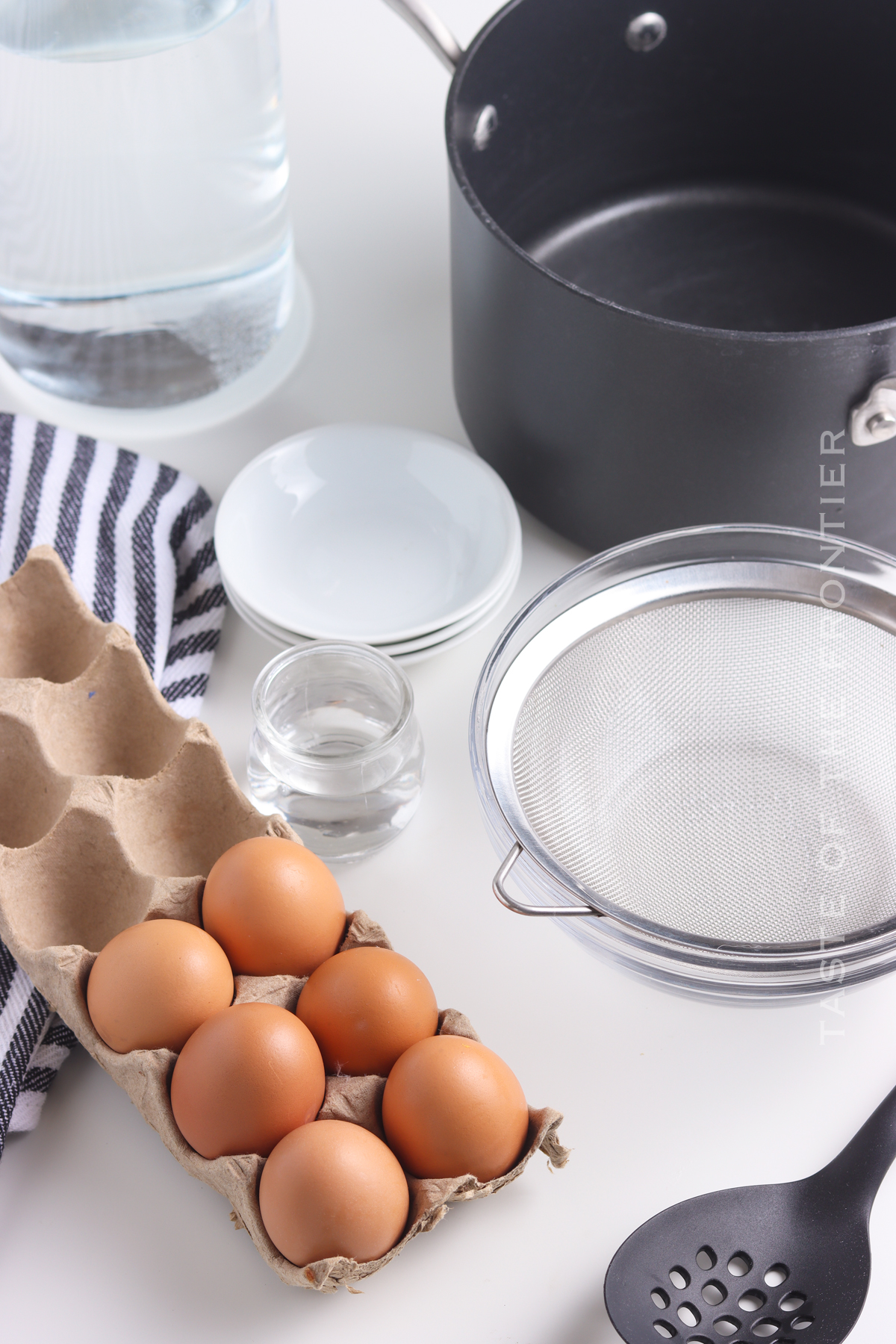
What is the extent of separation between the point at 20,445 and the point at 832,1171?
0.74 meters

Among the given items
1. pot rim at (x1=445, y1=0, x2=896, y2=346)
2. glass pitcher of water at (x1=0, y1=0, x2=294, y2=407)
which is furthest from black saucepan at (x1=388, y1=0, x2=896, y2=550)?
glass pitcher of water at (x1=0, y1=0, x2=294, y2=407)

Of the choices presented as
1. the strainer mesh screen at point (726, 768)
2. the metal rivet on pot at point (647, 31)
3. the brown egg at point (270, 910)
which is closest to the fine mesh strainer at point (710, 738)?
the strainer mesh screen at point (726, 768)

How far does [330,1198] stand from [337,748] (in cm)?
33

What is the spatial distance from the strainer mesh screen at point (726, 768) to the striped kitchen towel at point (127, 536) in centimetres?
25

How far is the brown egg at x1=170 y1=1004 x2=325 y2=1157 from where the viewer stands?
58 centimetres

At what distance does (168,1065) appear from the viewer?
0.60 meters

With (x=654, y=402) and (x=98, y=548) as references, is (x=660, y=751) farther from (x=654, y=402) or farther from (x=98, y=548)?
(x=98, y=548)

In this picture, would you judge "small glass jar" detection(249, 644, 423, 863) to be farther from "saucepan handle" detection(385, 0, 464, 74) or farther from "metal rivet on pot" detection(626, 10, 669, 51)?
"metal rivet on pot" detection(626, 10, 669, 51)

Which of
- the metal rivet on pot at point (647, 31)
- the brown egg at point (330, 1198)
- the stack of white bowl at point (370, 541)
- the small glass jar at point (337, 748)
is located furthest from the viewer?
the metal rivet on pot at point (647, 31)

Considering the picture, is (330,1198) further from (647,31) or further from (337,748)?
(647,31)

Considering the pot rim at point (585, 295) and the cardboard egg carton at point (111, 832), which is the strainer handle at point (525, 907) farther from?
the pot rim at point (585, 295)

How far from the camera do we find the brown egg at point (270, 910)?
0.65 m

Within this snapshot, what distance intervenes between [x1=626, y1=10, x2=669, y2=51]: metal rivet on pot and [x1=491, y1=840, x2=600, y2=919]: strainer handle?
2.43ft

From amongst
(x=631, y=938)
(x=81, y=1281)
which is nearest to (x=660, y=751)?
(x=631, y=938)
